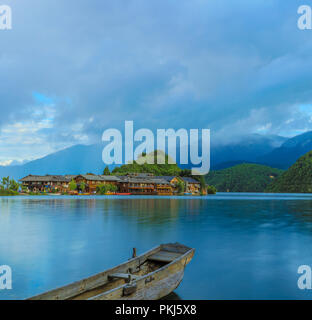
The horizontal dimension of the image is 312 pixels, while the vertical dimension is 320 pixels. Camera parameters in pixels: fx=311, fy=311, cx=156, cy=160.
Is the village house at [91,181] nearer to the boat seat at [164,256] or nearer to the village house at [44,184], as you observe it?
the village house at [44,184]

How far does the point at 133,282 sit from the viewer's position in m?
8.44

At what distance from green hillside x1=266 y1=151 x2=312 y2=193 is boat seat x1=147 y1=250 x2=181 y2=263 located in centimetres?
16585

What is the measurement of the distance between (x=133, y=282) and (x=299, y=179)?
177 metres

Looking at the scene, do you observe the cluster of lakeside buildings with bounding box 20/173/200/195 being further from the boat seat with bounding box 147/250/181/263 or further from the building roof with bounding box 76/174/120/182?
the boat seat with bounding box 147/250/181/263

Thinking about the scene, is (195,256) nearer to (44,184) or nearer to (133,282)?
(133,282)

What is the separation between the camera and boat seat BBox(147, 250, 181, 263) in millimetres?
11719

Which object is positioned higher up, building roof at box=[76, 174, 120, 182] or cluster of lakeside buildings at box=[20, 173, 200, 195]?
building roof at box=[76, 174, 120, 182]

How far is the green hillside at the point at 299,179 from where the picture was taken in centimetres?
16262

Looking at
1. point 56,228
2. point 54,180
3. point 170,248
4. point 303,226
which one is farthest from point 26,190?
point 170,248

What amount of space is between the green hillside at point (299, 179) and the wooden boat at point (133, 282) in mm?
166663

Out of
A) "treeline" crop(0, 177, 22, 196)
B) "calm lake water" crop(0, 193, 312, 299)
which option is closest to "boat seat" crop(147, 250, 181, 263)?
"calm lake water" crop(0, 193, 312, 299)

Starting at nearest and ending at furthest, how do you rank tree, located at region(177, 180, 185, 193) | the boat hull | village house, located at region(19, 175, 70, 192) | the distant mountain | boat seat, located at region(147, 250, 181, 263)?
the boat hull → boat seat, located at region(147, 250, 181, 263) → village house, located at region(19, 175, 70, 192) → tree, located at region(177, 180, 185, 193) → the distant mountain

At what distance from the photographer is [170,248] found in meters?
13.0
